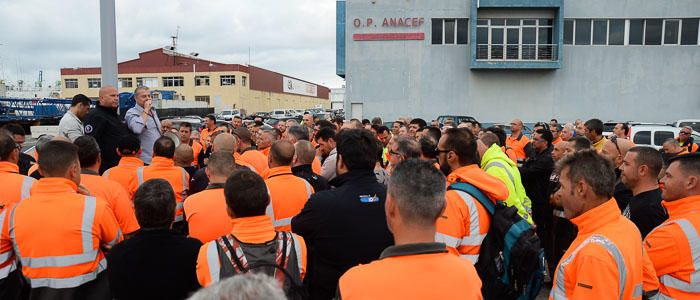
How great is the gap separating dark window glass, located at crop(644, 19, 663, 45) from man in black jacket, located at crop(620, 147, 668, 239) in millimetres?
26991

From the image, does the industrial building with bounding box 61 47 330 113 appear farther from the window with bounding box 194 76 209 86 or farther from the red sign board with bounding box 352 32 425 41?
the red sign board with bounding box 352 32 425 41

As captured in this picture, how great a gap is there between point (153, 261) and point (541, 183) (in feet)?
19.6

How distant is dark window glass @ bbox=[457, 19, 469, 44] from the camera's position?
86.1ft

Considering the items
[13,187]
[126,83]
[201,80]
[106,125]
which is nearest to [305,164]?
[13,187]

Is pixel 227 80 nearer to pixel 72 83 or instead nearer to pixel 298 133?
pixel 72 83

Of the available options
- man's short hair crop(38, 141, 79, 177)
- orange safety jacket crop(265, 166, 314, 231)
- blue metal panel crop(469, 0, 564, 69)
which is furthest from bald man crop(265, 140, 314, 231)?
blue metal panel crop(469, 0, 564, 69)

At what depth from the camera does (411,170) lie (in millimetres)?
2096

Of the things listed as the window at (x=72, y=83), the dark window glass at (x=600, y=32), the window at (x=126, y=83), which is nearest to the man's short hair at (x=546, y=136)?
the dark window glass at (x=600, y=32)

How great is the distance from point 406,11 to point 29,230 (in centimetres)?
2488

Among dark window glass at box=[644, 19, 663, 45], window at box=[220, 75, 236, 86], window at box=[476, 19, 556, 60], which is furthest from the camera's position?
window at box=[220, 75, 236, 86]

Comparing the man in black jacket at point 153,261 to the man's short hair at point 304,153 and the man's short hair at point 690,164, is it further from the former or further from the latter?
the man's short hair at point 690,164

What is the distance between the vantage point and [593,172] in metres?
2.73

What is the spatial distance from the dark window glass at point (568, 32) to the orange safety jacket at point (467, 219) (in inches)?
1022

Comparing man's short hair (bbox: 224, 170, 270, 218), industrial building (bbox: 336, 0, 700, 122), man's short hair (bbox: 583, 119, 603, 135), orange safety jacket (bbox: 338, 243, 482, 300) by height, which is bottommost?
orange safety jacket (bbox: 338, 243, 482, 300)
